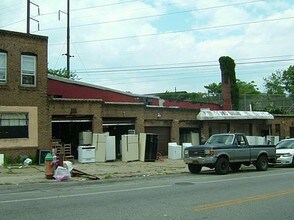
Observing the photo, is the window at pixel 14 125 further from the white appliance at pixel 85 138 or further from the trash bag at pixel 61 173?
the trash bag at pixel 61 173

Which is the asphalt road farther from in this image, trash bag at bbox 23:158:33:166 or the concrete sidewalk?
trash bag at bbox 23:158:33:166

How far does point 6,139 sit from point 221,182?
41.6 feet

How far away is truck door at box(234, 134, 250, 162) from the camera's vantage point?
20.2 metres

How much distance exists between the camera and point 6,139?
23.2 m

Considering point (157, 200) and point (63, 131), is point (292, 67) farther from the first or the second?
point (157, 200)

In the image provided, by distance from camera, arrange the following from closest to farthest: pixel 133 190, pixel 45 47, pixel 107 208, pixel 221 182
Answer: pixel 107 208 < pixel 133 190 < pixel 221 182 < pixel 45 47

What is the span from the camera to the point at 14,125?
77.8ft

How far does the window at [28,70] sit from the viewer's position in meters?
24.2

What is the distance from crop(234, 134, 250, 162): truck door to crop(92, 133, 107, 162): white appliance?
28.5 ft

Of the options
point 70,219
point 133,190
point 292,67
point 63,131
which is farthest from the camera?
point 292,67

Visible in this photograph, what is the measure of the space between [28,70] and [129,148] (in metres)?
7.47

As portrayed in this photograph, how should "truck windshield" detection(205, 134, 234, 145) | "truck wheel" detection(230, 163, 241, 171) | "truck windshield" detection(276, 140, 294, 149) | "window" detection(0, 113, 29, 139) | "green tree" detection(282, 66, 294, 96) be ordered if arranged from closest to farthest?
"truck windshield" detection(205, 134, 234, 145) → "truck wheel" detection(230, 163, 241, 171) → "window" detection(0, 113, 29, 139) → "truck windshield" detection(276, 140, 294, 149) → "green tree" detection(282, 66, 294, 96)

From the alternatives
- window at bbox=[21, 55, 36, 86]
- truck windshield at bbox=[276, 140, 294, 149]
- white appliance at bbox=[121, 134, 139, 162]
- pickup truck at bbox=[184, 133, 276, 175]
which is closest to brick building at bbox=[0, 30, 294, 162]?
window at bbox=[21, 55, 36, 86]

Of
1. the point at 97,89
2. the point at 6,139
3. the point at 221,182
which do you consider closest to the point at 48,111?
the point at 6,139
